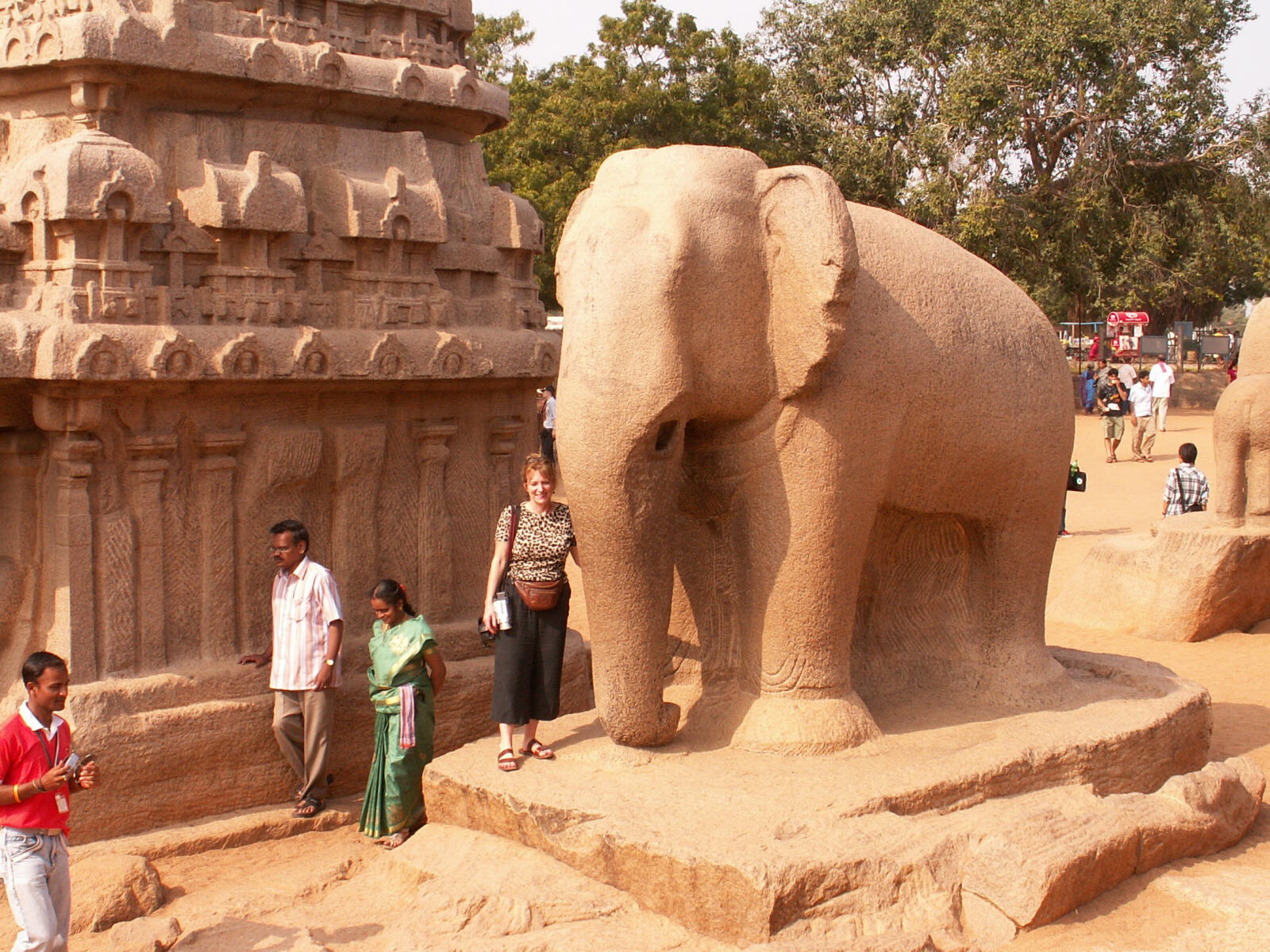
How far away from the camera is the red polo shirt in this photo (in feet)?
12.9

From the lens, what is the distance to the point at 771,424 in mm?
4559

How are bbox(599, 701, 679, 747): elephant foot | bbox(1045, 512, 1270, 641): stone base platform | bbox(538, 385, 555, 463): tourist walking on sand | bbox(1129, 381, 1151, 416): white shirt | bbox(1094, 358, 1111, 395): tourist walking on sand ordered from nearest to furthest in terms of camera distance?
1. bbox(599, 701, 679, 747): elephant foot
2. bbox(1045, 512, 1270, 641): stone base platform
3. bbox(538, 385, 555, 463): tourist walking on sand
4. bbox(1129, 381, 1151, 416): white shirt
5. bbox(1094, 358, 1111, 395): tourist walking on sand

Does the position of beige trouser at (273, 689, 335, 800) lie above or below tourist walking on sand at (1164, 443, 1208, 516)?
below

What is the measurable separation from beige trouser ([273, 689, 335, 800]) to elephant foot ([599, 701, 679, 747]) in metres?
1.56

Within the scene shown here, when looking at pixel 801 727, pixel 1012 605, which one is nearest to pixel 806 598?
pixel 801 727

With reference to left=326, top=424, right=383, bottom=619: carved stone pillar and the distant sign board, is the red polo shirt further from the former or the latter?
the distant sign board

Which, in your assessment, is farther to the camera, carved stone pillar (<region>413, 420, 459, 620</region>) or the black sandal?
A: carved stone pillar (<region>413, 420, 459, 620</region>)

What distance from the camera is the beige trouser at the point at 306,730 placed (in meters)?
5.68

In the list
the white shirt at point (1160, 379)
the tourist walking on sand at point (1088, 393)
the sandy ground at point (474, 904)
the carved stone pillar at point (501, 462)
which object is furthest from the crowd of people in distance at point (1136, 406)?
the sandy ground at point (474, 904)

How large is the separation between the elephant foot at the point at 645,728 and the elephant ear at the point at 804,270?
112 centimetres

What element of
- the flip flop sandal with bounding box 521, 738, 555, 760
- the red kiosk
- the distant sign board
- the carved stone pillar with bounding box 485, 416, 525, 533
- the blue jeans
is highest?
the distant sign board

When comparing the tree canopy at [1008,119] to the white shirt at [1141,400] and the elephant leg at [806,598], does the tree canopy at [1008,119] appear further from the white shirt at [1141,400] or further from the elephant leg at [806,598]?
the elephant leg at [806,598]

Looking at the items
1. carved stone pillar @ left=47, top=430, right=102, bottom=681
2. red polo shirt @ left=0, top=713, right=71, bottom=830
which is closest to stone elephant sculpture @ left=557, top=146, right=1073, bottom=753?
red polo shirt @ left=0, top=713, right=71, bottom=830

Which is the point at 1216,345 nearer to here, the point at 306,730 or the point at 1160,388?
the point at 1160,388
